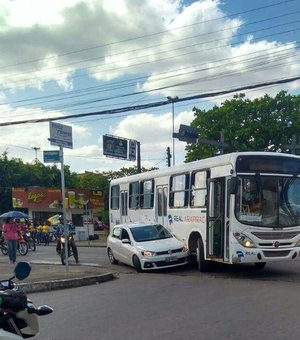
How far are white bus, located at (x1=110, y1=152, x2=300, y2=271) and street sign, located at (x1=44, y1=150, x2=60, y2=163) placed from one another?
391 centimetres

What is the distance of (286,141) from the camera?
3672 centimetres

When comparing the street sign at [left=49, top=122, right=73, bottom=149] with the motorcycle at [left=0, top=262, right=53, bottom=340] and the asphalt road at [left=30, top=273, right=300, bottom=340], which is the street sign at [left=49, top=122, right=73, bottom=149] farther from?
the motorcycle at [left=0, top=262, right=53, bottom=340]

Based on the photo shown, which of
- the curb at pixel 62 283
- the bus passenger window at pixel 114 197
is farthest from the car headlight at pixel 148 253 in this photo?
the bus passenger window at pixel 114 197

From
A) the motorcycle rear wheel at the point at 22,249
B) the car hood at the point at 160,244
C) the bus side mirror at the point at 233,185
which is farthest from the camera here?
the motorcycle rear wheel at the point at 22,249

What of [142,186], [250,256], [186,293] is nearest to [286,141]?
[142,186]

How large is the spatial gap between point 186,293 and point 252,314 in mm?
2550

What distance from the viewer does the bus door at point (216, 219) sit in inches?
510

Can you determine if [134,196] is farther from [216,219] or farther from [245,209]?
[245,209]

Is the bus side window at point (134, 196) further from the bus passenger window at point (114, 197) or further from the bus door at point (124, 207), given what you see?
the bus passenger window at point (114, 197)

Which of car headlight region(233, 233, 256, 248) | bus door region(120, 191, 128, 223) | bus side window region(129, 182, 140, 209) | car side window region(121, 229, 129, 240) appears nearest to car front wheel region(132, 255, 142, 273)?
car side window region(121, 229, 129, 240)

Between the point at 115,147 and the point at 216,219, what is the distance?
1156 inches

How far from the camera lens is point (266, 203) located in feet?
41.2

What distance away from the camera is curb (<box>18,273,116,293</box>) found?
1098cm

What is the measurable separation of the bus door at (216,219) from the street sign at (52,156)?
411 cm
